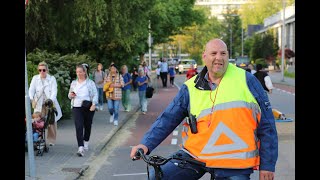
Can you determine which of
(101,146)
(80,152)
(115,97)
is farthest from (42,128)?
(115,97)

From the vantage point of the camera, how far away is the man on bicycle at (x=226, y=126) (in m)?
3.86

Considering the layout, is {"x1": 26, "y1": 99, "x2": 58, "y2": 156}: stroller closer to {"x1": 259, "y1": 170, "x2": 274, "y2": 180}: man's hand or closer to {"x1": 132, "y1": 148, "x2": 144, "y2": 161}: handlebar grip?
{"x1": 132, "y1": 148, "x2": 144, "y2": 161}: handlebar grip

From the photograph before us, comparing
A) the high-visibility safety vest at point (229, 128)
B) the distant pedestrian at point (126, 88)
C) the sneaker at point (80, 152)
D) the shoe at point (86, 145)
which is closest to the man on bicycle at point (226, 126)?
the high-visibility safety vest at point (229, 128)

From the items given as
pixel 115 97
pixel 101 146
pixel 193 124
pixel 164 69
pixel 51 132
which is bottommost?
pixel 101 146

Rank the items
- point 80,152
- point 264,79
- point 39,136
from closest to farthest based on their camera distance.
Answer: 1. point 39,136
2. point 80,152
3. point 264,79

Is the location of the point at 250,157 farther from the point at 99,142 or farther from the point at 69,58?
the point at 69,58

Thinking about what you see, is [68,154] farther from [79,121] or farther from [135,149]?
[135,149]

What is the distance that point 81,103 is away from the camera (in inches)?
413

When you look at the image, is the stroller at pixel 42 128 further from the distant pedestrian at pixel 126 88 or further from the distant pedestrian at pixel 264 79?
the distant pedestrian at pixel 126 88

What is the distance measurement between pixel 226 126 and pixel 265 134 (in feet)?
0.97

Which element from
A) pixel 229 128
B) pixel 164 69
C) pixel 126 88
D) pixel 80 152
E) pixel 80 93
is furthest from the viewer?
pixel 164 69

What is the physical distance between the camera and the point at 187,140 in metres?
4.09
